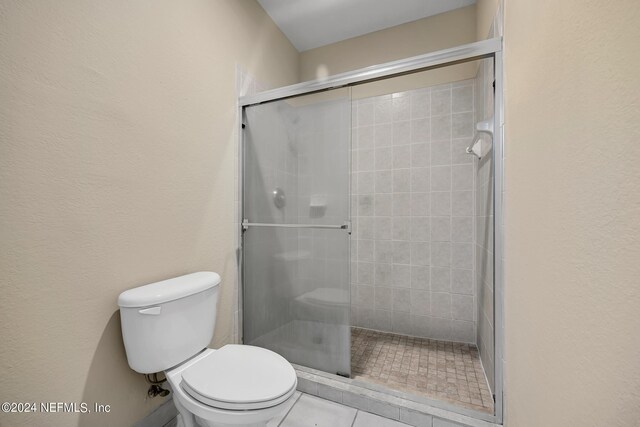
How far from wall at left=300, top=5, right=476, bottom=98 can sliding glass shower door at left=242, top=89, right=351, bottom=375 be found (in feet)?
3.37

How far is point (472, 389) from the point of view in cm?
150


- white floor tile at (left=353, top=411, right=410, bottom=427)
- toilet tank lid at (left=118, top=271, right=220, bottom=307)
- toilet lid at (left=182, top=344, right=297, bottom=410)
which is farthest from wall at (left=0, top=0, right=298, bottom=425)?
white floor tile at (left=353, top=411, right=410, bottom=427)

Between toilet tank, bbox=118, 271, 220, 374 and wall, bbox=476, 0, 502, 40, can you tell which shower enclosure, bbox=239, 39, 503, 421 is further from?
toilet tank, bbox=118, 271, 220, 374

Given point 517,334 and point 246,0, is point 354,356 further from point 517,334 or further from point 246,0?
point 246,0

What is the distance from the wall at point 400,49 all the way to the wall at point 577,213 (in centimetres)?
123

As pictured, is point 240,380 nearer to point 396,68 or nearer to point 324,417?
point 324,417

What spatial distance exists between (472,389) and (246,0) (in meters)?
2.85

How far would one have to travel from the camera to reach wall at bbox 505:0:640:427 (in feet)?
1.60

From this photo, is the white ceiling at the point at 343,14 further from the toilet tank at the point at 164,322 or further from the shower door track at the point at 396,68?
the toilet tank at the point at 164,322

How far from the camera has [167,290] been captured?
1.14m

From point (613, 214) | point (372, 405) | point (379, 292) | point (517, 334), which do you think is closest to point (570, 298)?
point (613, 214)

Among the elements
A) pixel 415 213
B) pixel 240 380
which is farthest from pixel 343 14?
pixel 240 380

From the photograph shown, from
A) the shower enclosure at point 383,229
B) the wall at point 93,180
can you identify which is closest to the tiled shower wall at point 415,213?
the shower enclosure at point 383,229

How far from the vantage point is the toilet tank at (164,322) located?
106cm
